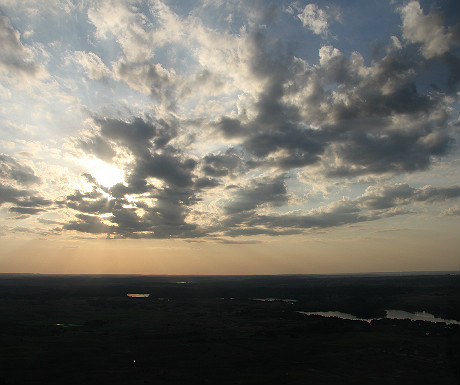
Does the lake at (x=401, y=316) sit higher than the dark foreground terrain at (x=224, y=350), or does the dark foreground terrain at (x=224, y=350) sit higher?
the lake at (x=401, y=316)

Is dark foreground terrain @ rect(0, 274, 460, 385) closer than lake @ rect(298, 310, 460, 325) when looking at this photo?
Yes

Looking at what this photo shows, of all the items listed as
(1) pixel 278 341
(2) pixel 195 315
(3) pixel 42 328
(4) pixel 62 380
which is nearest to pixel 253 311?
(2) pixel 195 315

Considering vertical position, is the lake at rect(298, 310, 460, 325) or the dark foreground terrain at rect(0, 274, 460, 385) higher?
the lake at rect(298, 310, 460, 325)

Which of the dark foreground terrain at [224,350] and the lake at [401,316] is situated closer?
the dark foreground terrain at [224,350]

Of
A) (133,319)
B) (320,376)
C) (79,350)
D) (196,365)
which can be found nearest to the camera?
(320,376)

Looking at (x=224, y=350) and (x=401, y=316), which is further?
(x=401, y=316)

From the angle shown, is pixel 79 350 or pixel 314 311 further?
pixel 314 311

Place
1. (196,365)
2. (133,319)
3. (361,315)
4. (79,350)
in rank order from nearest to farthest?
(196,365) → (79,350) → (133,319) → (361,315)

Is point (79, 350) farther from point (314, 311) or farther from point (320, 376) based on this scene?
point (314, 311)

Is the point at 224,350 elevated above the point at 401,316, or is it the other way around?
the point at 401,316
